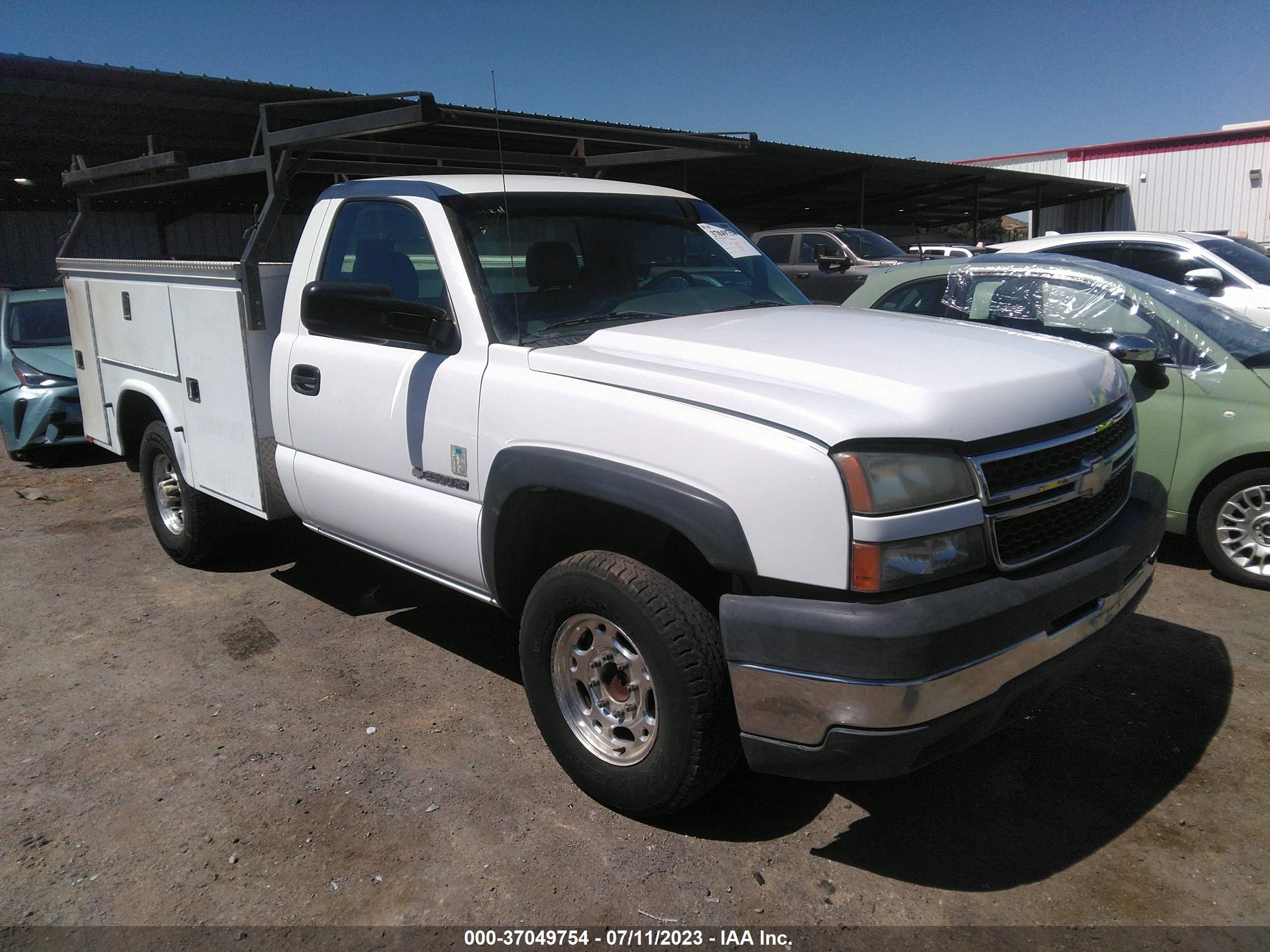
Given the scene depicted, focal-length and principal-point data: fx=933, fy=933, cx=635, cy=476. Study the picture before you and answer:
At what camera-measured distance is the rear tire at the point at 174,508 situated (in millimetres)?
5305

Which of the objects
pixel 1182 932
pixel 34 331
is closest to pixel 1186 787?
pixel 1182 932

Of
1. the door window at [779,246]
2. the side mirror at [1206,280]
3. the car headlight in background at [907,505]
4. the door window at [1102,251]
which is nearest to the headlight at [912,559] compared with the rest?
the car headlight in background at [907,505]

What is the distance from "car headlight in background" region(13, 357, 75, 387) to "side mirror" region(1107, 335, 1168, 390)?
8.56 metres

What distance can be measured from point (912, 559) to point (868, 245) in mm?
14434

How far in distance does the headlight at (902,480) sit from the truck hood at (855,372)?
6 centimetres

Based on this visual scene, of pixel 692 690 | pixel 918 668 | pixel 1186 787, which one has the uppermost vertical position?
pixel 918 668

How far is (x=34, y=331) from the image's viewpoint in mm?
9320

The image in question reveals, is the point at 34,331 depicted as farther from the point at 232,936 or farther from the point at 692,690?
the point at 692,690

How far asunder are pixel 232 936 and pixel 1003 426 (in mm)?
2558

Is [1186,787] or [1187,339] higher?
[1187,339]

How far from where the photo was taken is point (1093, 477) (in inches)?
111

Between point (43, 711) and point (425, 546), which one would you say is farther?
point (43, 711)

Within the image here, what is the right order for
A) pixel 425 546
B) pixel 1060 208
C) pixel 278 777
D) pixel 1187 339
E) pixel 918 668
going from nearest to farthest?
pixel 918 668 → pixel 278 777 → pixel 425 546 → pixel 1187 339 → pixel 1060 208

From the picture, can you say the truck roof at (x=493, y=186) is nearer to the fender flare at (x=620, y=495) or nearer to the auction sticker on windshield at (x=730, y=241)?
the auction sticker on windshield at (x=730, y=241)
